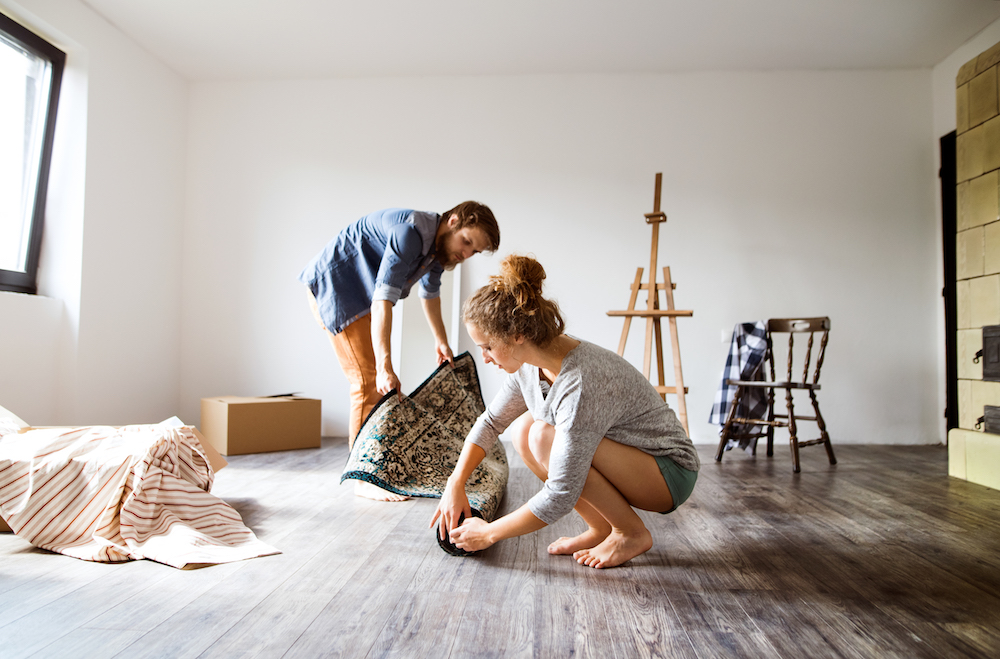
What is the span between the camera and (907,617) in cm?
126

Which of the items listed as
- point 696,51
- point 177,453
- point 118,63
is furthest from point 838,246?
point 118,63

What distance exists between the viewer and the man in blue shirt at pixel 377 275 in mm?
2230

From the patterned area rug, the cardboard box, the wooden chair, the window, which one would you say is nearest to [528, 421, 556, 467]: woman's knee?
the patterned area rug

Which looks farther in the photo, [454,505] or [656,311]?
[656,311]

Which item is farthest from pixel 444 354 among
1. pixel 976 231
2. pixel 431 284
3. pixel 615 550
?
pixel 976 231

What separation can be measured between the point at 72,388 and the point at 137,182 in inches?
50.9

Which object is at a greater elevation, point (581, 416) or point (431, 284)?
point (431, 284)

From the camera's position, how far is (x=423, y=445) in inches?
91.6

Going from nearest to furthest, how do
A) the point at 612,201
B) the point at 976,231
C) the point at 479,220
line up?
the point at 479,220 < the point at 976,231 < the point at 612,201

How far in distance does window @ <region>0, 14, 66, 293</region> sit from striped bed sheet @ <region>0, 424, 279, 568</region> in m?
1.87

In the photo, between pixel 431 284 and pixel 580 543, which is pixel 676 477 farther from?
pixel 431 284

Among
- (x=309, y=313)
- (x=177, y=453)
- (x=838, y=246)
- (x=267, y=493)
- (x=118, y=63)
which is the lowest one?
(x=267, y=493)

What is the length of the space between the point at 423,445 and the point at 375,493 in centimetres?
24

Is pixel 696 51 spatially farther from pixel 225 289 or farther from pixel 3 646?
pixel 3 646
